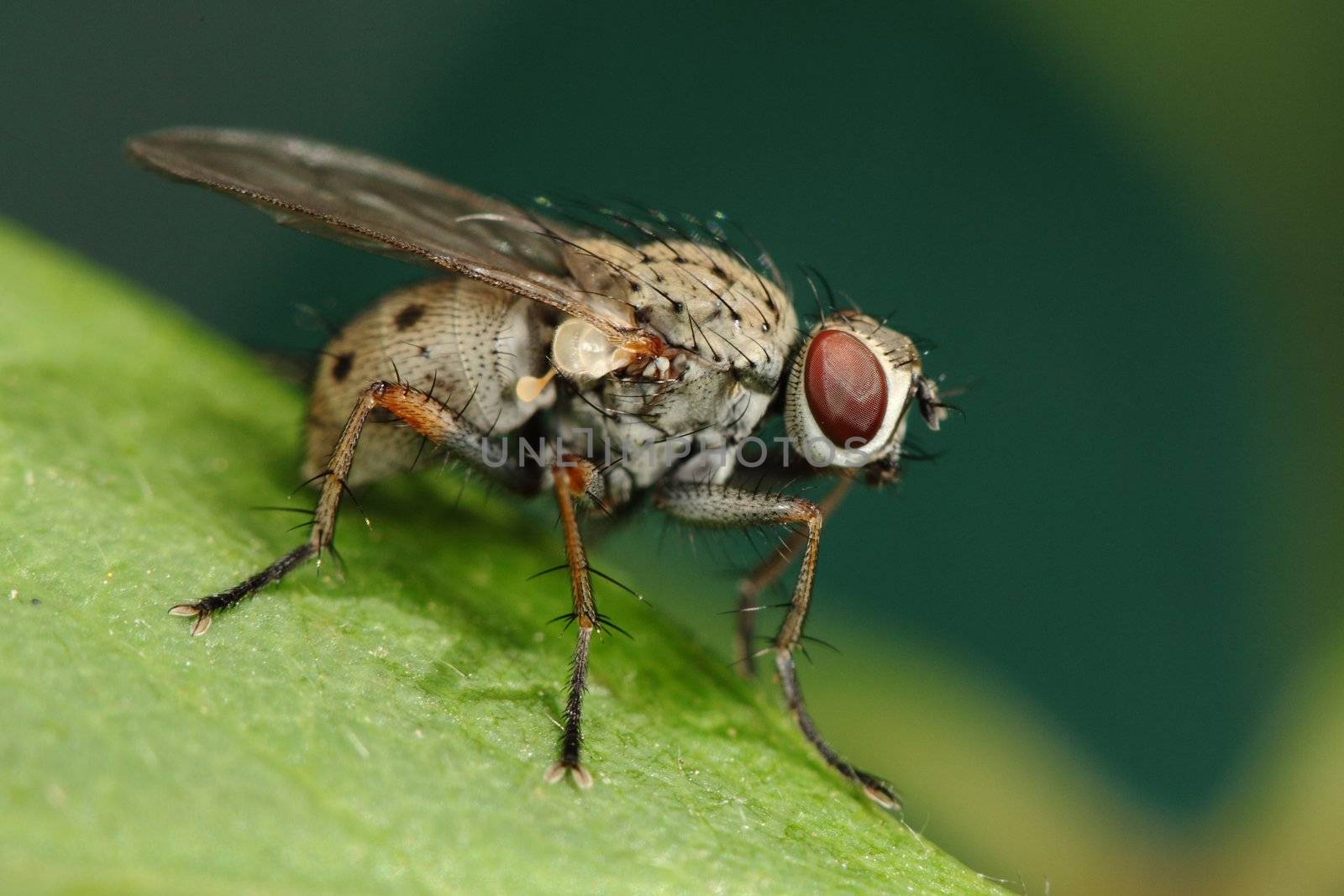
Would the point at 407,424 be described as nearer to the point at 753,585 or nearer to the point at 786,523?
the point at 786,523

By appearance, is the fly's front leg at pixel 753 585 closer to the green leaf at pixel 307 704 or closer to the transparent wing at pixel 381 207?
the green leaf at pixel 307 704

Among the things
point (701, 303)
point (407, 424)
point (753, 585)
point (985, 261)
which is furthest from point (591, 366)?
point (985, 261)

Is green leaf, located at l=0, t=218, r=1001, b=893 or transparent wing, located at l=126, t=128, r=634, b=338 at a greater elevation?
transparent wing, located at l=126, t=128, r=634, b=338

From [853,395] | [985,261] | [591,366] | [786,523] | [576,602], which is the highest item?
[985,261]

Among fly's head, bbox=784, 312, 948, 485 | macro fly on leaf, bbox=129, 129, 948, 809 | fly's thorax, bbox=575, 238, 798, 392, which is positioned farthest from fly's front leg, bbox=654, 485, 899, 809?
fly's thorax, bbox=575, 238, 798, 392

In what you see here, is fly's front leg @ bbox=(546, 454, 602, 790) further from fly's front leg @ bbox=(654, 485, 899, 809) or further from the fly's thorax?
the fly's thorax

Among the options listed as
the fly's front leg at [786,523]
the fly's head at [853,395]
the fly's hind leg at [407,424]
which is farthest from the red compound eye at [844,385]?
the fly's hind leg at [407,424]

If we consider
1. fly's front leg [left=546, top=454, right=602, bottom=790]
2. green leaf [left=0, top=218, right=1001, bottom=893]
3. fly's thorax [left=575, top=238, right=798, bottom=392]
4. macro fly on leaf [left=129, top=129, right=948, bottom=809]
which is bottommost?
green leaf [left=0, top=218, right=1001, bottom=893]

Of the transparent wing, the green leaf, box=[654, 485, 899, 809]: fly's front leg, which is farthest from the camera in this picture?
the transparent wing
